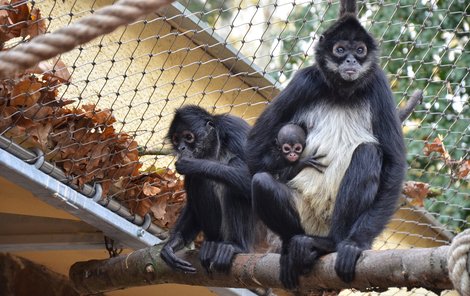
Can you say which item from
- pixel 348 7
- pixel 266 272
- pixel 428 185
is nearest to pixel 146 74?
pixel 348 7

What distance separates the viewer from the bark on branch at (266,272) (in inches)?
170

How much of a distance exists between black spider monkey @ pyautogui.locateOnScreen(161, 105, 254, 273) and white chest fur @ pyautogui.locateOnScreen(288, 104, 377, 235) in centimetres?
57

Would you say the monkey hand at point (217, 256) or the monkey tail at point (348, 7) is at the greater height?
the monkey tail at point (348, 7)

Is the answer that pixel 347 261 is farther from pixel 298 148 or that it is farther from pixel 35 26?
pixel 35 26

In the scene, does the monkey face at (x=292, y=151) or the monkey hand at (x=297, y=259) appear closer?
the monkey hand at (x=297, y=259)

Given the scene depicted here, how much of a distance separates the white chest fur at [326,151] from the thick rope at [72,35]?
2.71 m

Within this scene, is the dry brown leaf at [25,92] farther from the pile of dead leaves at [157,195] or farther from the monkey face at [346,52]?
the monkey face at [346,52]

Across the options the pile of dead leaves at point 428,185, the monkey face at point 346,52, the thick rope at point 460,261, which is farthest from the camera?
the pile of dead leaves at point 428,185

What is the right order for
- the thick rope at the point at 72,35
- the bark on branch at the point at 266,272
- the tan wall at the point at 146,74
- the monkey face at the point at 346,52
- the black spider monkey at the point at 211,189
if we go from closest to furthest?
1. the thick rope at the point at 72,35
2. the bark on branch at the point at 266,272
3. the monkey face at the point at 346,52
4. the black spider monkey at the point at 211,189
5. the tan wall at the point at 146,74

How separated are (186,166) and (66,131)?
2.81 ft

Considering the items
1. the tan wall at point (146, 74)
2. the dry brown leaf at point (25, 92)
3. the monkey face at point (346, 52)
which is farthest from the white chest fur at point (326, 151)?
the dry brown leaf at point (25, 92)

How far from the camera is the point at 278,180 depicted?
5.89 meters

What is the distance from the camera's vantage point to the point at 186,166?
20.6 feet

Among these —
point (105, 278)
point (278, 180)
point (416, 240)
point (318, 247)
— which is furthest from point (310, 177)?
point (416, 240)
